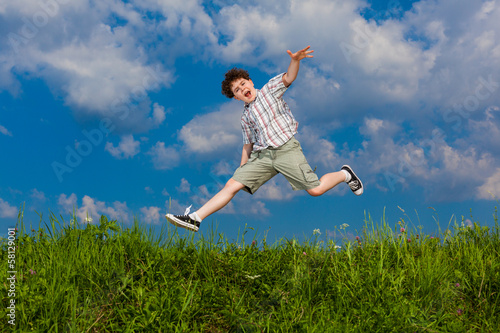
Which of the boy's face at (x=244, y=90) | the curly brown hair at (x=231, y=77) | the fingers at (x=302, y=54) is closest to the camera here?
the fingers at (x=302, y=54)

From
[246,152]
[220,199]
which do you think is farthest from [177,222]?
[246,152]

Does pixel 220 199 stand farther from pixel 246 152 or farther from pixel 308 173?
pixel 308 173

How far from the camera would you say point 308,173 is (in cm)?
612

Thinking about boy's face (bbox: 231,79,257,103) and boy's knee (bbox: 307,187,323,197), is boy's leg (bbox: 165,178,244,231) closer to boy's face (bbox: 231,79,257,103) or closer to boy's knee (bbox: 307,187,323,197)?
boy's knee (bbox: 307,187,323,197)

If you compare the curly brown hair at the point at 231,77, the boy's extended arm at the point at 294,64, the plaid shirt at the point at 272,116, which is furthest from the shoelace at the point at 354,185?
the curly brown hair at the point at 231,77

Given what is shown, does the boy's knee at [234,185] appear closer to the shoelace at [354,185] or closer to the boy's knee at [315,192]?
the boy's knee at [315,192]

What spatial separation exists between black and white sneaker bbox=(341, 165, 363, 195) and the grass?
2.19 meters

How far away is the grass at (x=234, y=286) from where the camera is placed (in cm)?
327

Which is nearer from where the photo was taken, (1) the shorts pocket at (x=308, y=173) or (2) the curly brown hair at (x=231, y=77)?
(1) the shorts pocket at (x=308, y=173)

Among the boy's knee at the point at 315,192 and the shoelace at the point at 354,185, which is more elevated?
the shoelace at the point at 354,185

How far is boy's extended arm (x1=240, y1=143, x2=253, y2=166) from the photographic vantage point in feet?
21.7

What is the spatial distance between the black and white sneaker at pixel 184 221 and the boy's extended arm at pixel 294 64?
2.52m

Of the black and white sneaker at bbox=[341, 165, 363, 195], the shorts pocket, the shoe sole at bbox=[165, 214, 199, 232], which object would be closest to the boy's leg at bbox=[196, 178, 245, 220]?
the shoe sole at bbox=[165, 214, 199, 232]

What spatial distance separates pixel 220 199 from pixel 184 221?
0.65m
